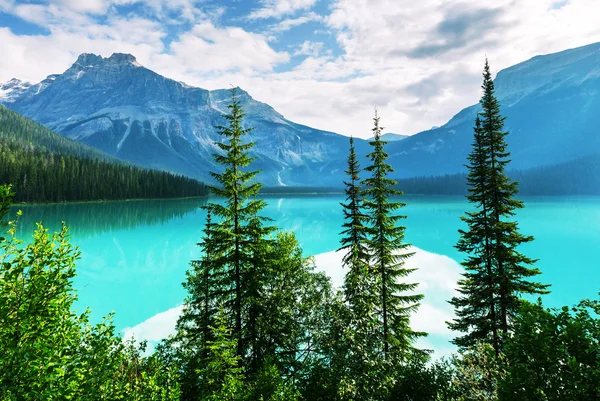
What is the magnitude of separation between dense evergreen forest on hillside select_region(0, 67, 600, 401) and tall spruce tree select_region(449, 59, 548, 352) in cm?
9

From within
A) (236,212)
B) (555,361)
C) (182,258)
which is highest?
(236,212)

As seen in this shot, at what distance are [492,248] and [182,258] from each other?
49937 mm

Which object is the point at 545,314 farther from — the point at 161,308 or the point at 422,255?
the point at 422,255

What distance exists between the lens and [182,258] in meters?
55.7

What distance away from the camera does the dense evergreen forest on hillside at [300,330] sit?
6141mm

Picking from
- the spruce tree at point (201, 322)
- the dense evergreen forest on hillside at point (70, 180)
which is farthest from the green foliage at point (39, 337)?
the dense evergreen forest on hillside at point (70, 180)

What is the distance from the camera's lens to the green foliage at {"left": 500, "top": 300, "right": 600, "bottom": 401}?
5.74 m

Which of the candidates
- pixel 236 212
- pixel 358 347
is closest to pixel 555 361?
pixel 358 347

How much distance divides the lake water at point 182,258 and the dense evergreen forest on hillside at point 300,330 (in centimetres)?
433

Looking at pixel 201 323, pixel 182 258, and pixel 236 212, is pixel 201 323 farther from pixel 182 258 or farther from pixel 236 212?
pixel 182 258

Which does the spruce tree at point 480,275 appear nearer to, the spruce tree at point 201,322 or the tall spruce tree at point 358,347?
the tall spruce tree at point 358,347

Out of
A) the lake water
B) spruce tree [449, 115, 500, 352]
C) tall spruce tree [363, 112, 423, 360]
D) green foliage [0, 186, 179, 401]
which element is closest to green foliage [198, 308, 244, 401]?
green foliage [0, 186, 179, 401]

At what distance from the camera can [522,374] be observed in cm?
637

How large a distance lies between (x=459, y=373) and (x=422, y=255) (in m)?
48.9
